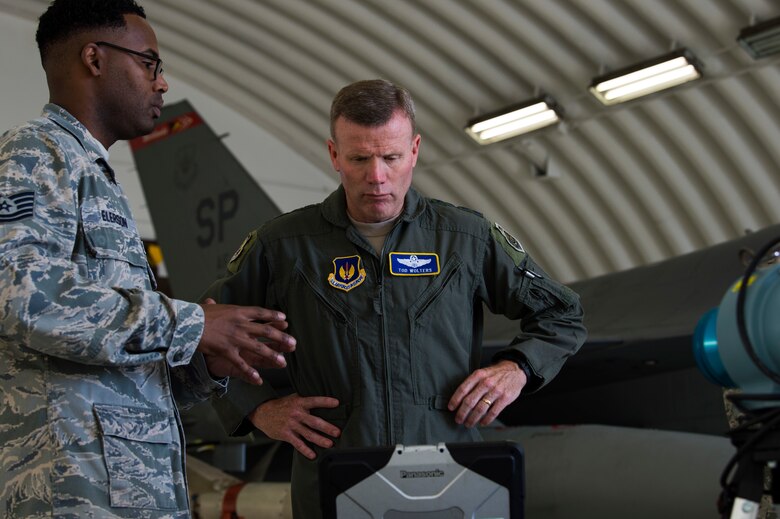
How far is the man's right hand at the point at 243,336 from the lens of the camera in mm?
1800

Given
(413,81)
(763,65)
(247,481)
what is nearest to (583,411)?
(247,481)

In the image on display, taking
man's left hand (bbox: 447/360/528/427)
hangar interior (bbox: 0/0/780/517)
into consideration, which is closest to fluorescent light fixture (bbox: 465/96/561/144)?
hangar interior (bbox: 0/0/780/517)

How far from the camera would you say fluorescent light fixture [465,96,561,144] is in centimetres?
947

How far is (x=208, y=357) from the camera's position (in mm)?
2025

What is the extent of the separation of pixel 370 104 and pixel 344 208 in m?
0.29

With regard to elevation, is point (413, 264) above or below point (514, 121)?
below

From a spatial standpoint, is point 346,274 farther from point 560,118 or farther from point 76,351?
point 560,118

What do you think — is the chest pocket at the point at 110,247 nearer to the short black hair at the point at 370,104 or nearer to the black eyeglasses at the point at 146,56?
the black eyeglasses at the point at 146,56

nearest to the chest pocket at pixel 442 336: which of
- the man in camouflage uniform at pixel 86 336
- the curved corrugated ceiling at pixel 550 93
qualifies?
the man in camouflage uniform at pixel 86 336

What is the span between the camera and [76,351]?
5.52ft

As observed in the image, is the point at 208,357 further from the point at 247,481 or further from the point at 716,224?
→ the point at 716,224

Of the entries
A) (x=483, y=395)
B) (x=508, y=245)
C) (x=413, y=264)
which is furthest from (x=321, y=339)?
(x=508, y=245)

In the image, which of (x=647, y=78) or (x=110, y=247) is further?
(x=647, y=78)

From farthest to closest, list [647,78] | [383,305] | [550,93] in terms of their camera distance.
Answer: [550,93]
[647,78]
[383,305]
